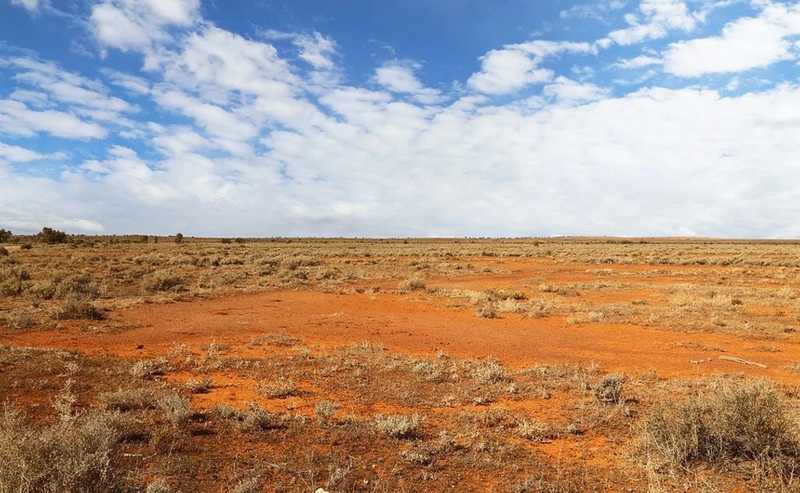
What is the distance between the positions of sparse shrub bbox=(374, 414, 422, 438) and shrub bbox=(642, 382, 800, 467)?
2.91 meters

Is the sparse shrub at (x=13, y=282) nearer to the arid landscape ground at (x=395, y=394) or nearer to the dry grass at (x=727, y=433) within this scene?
the arid landscape ground at (x=395, y=394)

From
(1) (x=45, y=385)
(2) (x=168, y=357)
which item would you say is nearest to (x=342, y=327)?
(2) (x=168, y=357)

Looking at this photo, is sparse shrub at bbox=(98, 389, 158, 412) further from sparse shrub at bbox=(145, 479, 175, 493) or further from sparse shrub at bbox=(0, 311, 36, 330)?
sparse shrub at bbox=(0, 311, 36, 330)

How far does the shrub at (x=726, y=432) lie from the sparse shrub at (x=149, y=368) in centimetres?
844

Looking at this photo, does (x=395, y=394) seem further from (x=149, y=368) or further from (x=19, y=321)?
(x=19, y=321)

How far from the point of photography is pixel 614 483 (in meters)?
5.27

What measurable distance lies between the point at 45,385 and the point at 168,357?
251 centimetres

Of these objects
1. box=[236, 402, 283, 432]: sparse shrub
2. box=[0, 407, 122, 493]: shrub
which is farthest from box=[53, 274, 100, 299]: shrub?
box=[0, 407, 122, 493]: shrub

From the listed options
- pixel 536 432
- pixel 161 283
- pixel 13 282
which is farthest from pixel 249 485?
pixel 13 282

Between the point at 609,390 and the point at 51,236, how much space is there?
74450mm

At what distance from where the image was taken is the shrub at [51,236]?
62562 millimetres

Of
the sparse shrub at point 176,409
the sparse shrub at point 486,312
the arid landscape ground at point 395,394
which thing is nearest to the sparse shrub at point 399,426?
A: the arid landscape ground at point 395,394

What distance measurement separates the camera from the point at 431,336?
1338 cm

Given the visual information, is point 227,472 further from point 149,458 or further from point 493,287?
point 493,287
